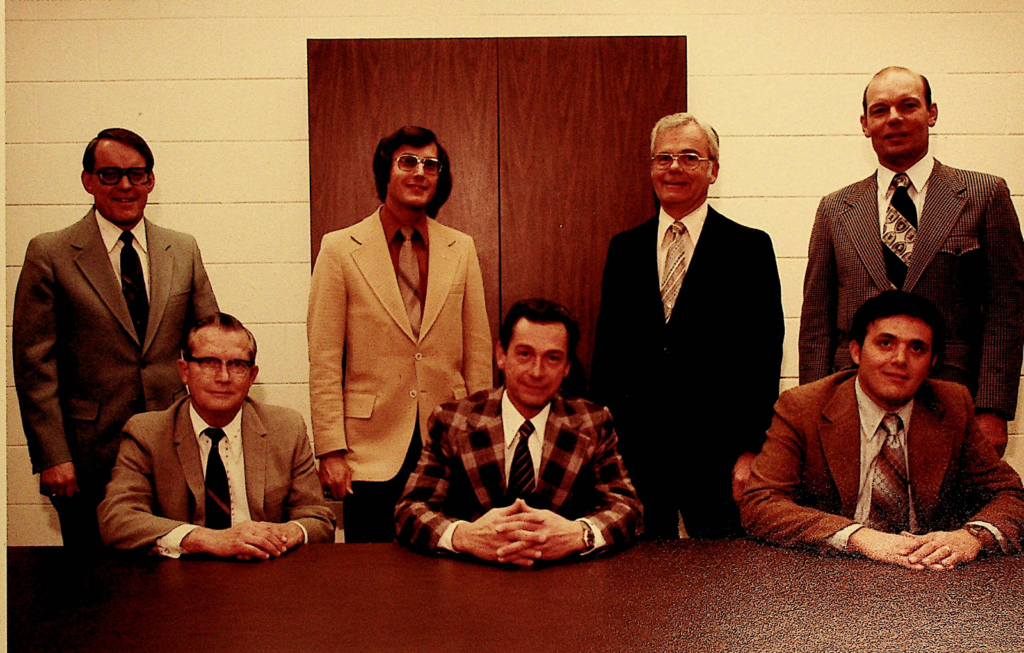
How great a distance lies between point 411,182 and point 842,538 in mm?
1399

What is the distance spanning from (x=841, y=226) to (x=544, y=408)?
94cm

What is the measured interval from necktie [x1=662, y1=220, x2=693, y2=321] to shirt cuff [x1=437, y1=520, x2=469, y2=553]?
2.91 ft

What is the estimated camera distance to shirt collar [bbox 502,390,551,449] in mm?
1879

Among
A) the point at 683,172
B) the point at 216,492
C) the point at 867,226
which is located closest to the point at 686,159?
the point at 683,172

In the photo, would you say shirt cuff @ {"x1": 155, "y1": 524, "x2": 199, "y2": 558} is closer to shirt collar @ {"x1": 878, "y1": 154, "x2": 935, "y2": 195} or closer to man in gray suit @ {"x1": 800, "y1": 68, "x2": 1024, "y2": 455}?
man in gray suit @ {"x1": 800, "y1": 68, "x2": 1024, "y2": 455}

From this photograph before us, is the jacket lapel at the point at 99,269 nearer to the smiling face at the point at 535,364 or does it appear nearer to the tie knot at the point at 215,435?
the tie knot at the point at 215,435

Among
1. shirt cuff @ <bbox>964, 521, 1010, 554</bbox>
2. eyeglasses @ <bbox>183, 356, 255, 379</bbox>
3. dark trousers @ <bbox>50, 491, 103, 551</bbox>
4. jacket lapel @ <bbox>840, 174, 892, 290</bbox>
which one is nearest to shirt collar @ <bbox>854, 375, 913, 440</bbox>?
shirt cuff @ <bbox>964, 521, 1010, 554</bbox>

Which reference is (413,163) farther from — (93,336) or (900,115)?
(900,115)

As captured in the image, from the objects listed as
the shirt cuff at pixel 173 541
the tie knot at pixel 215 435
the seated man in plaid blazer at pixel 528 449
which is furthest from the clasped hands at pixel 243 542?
the tie knot at pixel 215 435

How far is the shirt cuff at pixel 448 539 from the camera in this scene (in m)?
1.57

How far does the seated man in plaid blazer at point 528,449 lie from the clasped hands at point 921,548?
1.40ft

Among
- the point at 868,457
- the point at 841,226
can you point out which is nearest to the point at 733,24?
the point at 841,226

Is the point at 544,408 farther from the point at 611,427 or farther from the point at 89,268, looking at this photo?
the point at 89,268

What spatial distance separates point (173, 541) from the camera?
1625 millimetres
